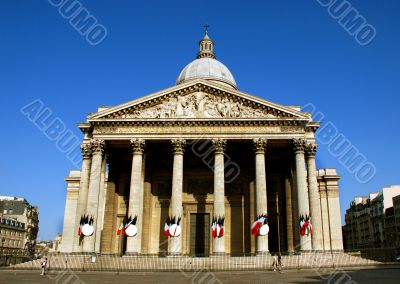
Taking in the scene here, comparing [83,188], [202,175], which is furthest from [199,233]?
[83,188]

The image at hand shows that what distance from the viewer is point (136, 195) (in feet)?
106

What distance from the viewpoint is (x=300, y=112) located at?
3350cm

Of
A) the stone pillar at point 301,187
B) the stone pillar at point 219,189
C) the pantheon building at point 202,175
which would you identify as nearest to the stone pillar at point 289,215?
the pantheon building at point 202,175

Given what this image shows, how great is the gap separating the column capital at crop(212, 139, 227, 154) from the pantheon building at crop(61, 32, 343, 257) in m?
0.08

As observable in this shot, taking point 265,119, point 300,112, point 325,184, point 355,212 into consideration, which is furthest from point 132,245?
point 355,212

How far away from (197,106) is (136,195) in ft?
30.1

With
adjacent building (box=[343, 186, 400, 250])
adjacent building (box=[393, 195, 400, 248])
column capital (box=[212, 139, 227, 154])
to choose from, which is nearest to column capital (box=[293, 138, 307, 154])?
column capital (box=[212, 139, 227, 154])

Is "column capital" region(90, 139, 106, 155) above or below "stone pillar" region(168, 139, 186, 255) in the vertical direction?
above

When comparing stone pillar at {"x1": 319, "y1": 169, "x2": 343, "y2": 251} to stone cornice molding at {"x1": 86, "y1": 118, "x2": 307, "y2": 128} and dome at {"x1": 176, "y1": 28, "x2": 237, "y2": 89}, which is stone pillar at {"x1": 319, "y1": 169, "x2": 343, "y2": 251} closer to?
stone cornice molding at {"x1": 86, "y1": 118, "x2": 307, "y2": 128}

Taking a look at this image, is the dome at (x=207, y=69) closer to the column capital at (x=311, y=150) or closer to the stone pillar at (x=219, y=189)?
the stone pillar at (x=219, y=189)

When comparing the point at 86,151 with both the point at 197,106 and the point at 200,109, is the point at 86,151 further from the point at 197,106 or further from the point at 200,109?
the point at 200,109

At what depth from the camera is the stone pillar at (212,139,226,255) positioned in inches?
1203

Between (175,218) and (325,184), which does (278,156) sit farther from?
(175,218)

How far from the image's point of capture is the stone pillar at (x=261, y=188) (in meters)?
30.4
